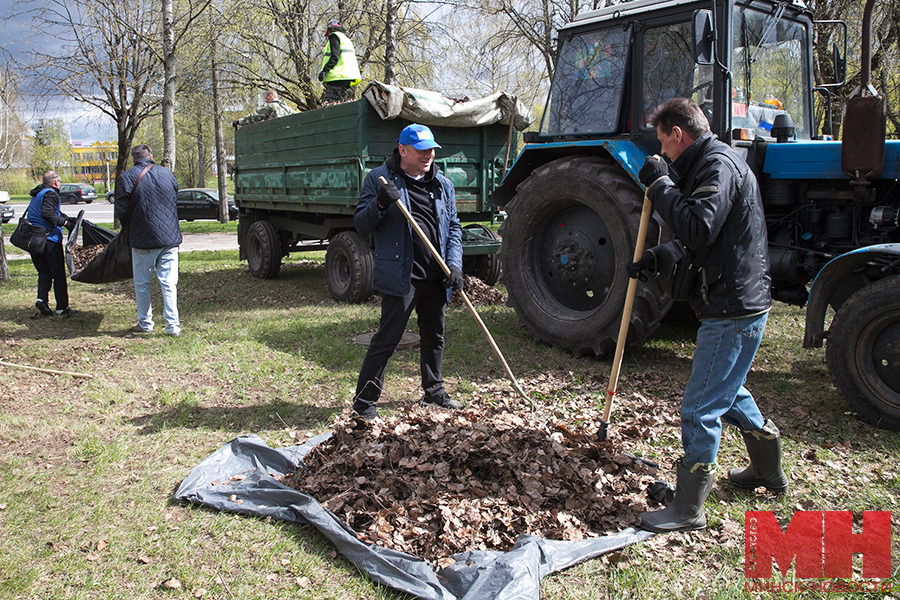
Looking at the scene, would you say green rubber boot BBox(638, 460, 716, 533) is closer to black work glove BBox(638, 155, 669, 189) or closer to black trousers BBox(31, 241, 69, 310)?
black work glove BBox(638, 155, 669, 189)

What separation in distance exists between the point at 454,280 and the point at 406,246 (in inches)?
16.5

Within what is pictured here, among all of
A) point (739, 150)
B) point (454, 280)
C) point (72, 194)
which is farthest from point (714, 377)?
point (72, 194)

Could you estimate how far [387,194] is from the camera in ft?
13.6

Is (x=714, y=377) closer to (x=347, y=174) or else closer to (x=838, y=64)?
(x=838, y=64)

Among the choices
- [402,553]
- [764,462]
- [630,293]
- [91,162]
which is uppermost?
[91,162]

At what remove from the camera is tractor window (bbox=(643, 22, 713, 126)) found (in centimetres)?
526

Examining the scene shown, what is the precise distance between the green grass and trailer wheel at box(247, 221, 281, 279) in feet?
6.85

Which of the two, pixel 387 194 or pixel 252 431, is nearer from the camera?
pixel 387 194

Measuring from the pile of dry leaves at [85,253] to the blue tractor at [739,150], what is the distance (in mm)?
5852

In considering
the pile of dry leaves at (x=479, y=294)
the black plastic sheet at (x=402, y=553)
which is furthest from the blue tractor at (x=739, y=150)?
the black plastic sheet at (x=402, y=553)

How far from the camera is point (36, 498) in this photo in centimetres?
356

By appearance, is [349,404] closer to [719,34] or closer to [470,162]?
[719,34]

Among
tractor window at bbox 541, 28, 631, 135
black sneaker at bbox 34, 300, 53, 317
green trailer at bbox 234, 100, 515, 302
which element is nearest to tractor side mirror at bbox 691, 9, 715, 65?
tractor window at bbox 541, 28, 631, 135

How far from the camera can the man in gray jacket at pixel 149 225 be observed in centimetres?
685
